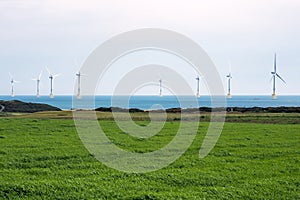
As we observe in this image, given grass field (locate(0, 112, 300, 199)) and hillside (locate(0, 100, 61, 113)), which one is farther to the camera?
hillside (locate(0, 100, 61, 113))

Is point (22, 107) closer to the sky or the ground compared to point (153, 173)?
closer to the sky

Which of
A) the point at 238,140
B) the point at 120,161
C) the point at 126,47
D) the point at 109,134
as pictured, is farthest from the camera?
the point at 109,134

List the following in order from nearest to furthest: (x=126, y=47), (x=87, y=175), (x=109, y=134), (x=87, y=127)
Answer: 1. (x=87, y=175)
2. (x=126, y=47)
3. (x=109, y=134)
4. (x=87, y=127)

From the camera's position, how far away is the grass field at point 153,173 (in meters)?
14.7

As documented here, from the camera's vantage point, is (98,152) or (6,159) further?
(98,152)

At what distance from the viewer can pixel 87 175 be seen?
17000 mm

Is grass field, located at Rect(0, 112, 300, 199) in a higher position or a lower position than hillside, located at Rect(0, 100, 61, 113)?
lower

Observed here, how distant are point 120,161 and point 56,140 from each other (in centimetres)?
761

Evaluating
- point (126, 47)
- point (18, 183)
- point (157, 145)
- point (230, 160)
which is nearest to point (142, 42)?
point (126, 47)

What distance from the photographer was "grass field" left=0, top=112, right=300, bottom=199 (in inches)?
578

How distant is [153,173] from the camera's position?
687 inches

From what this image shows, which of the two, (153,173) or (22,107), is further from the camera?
(22,107)

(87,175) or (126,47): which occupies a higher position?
(126,47)

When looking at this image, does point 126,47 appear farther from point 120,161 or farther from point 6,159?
point 6,159
